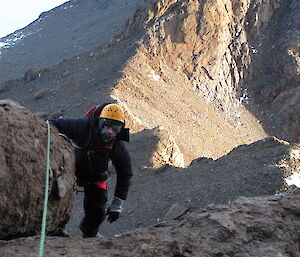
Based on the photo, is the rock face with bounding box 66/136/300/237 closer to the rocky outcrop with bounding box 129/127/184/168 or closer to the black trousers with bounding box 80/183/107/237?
the rocky outcrop with bounding box 129/127/184/168

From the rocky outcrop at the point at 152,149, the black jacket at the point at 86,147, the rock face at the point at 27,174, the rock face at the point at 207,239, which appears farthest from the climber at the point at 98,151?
the rocky outcrop at the point at 152,149

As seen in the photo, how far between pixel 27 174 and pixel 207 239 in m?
1.65

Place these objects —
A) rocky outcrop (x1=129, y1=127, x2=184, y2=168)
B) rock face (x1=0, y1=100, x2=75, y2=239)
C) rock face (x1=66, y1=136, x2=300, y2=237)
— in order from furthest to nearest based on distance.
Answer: rocky outcrop (x1=129, y1=127, x2=184, y2=168)
rock face (x1=66, y1=136, x2=300, y2=237)
rock face (x1=0, y1=100, x2=75, y2=239)

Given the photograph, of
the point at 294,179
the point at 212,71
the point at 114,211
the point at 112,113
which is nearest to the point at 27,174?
the point at 112,113

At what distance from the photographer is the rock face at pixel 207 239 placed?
2887mm

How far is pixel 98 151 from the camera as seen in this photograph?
13.6 feet

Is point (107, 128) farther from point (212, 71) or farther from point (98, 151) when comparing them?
point (212, 71)

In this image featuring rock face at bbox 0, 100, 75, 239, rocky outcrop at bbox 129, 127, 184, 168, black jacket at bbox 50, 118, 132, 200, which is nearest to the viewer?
rock face at bbox 0, 100, 75, 239

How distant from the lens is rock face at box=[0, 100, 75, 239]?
10.3 ft

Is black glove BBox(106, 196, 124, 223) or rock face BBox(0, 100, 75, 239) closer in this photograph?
rock face BBox(0, 100, 75, 239)

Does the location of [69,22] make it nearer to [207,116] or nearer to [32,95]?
[32,95]

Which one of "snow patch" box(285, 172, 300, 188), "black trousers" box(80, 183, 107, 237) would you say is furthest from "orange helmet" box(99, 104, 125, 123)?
"snow patch" box(285, 172, 300, 188)

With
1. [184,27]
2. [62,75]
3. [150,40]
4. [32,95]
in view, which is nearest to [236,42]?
[184,27]

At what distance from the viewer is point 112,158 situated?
14.6 ft
